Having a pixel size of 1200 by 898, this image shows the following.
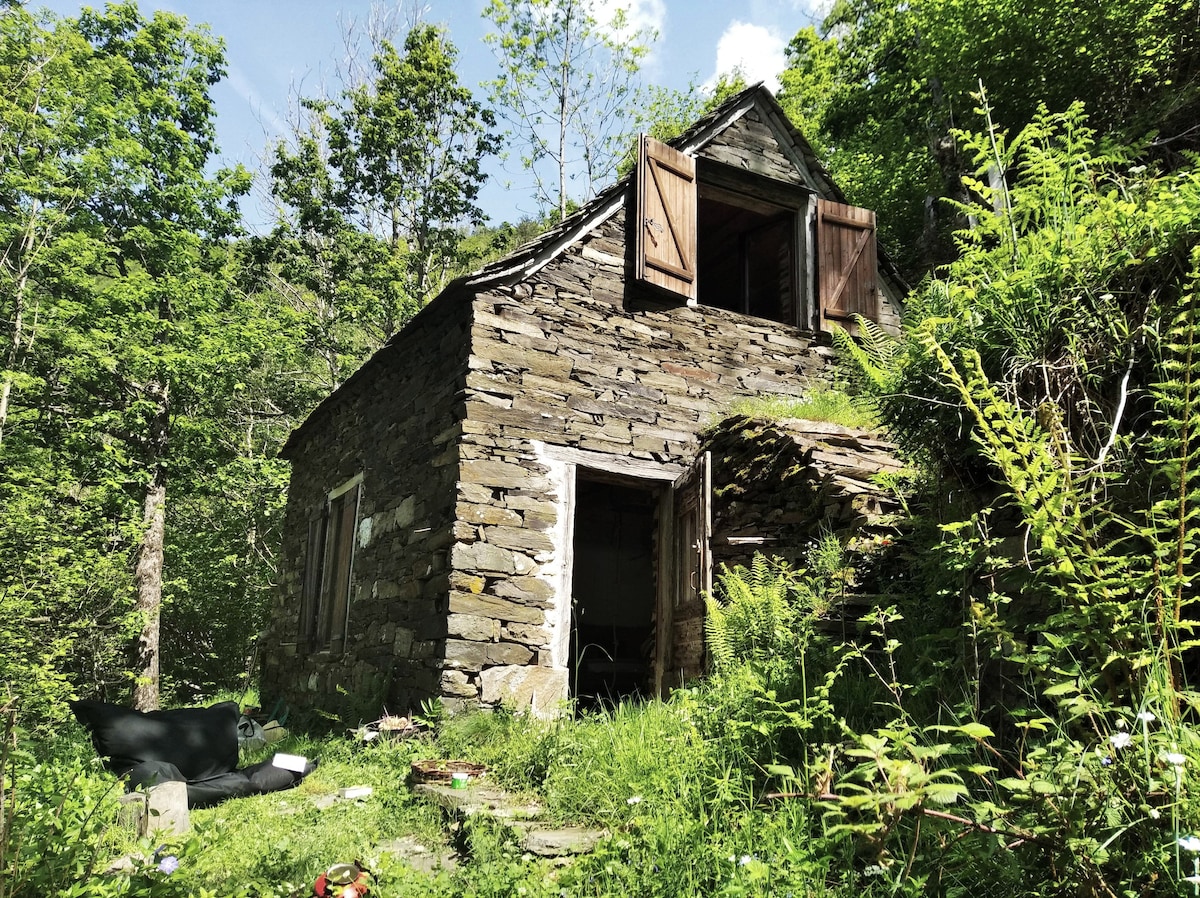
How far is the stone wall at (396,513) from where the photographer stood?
20.7ft

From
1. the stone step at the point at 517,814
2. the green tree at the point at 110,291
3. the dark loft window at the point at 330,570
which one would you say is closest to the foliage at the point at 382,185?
the green tree at the point at 110,291

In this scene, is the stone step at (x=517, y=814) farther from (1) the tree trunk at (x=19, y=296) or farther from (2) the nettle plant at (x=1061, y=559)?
(1) the tree trunk at (x=19, y=296)

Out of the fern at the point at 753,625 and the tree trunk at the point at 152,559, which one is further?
the tree trunk at the point at 152,559

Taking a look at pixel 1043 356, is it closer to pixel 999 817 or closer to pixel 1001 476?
pixel 1001 476

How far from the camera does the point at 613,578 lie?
31.8 feet

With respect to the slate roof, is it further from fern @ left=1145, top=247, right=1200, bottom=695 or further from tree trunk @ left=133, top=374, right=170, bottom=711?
fern @ left=1145, top=247, right=1200, bottom=695

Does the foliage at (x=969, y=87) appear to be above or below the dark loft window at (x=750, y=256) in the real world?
above

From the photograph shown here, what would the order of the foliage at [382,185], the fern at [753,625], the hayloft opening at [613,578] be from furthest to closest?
1. the foliage at [382,185]
2. the hayloft opening at [613,578]
3. the fern at [753,625]

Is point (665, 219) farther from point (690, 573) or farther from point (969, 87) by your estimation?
point (969, 87)

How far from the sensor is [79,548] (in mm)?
9914

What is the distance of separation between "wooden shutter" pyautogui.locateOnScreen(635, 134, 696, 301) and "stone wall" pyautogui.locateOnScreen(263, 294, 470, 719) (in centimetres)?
188

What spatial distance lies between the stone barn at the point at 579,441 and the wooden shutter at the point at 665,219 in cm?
2

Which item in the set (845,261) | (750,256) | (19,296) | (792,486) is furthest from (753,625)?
(19,296)

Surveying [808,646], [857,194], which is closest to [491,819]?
[808,646]
